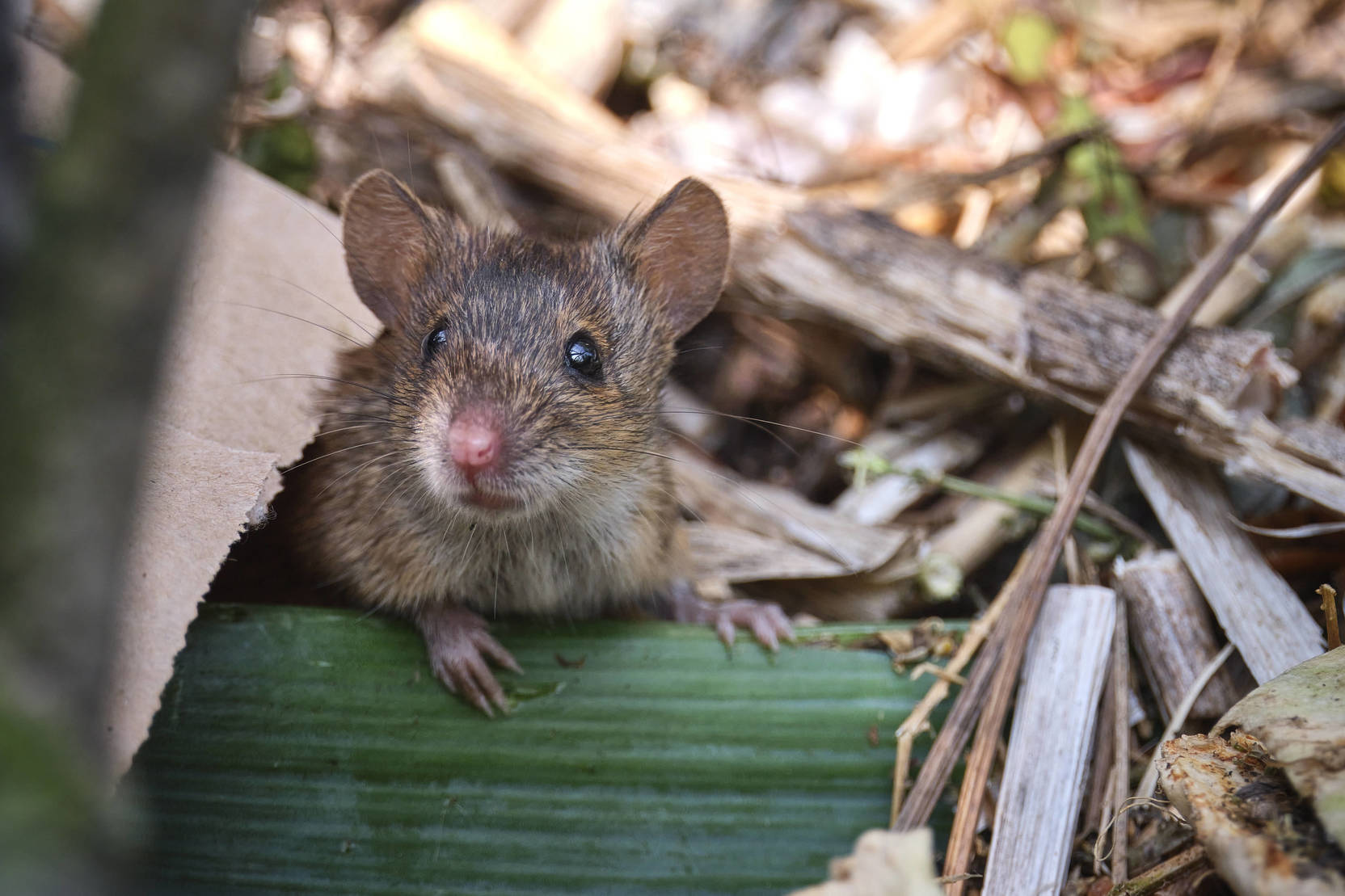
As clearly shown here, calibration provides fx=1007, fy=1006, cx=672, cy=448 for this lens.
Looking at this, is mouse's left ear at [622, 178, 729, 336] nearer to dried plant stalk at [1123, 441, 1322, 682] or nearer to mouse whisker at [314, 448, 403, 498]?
mouse whisker at [314, 448, 403, 498]

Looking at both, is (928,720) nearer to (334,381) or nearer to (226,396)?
(334,381)

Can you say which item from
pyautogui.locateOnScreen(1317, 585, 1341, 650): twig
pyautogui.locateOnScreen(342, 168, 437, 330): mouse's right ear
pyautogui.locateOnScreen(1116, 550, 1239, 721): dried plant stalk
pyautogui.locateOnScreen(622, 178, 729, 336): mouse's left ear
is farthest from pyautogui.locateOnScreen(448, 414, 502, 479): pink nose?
pyautogui.locateOnScreen(1317, 585, 1341, 650): twig

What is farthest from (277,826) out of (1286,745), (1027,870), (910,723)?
(1286,745)

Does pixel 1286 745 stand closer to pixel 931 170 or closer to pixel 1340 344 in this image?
pixel 1340 344

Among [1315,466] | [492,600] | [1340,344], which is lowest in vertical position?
[492,600]

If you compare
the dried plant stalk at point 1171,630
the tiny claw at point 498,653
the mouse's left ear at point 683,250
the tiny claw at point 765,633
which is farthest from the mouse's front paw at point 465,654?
the dried plant stalk at point 1171,630
